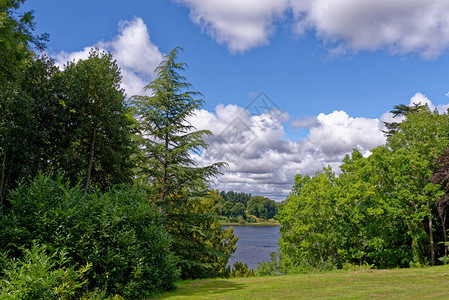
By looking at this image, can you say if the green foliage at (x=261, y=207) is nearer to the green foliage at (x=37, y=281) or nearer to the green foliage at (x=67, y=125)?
the green foliage at (x=67, y=125)

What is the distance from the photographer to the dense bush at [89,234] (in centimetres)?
809

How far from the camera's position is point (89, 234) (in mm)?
8344

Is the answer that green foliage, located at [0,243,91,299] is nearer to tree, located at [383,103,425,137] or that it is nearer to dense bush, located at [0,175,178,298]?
dense bush, located at [0,175,178,298]

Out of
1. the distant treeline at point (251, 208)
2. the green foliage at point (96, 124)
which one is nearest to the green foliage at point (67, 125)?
the green foliage at point (96, 124)

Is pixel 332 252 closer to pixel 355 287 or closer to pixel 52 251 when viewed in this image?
pixel 355 287

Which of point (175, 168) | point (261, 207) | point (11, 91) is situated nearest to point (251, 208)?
point (261, 207)

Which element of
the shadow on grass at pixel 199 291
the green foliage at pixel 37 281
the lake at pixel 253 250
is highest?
the green foliage at pixel 37 281

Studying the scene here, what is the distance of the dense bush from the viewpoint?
26.5ft

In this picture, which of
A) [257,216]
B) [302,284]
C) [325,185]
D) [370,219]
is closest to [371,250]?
[370,219]

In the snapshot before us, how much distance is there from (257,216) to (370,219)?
533 ft

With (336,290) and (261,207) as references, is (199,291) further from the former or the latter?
(261,207)

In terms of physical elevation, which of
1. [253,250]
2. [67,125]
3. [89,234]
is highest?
[67,125]

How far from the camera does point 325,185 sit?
77.4 feet

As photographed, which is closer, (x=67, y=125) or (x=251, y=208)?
(x=67, y=125)
